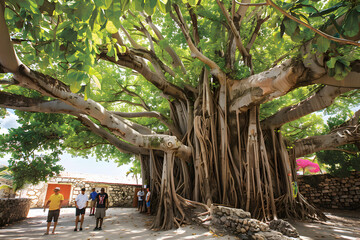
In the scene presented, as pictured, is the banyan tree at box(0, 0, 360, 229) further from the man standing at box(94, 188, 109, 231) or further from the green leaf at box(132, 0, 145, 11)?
the green leaf at box(132, 0, 145, 11)

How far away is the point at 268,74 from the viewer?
13.6 feet

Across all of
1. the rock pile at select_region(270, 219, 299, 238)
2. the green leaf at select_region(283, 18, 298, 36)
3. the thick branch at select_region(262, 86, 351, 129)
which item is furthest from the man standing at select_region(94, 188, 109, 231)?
the thick branch at select_region(262, 86, 351, 129)

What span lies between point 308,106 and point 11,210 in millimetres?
7418

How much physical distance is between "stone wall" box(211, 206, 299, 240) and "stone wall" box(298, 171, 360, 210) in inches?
285

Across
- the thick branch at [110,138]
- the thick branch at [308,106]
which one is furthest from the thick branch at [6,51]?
the thick branch at [308,106]

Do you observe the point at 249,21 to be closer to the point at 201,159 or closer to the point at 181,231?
the point at 201,159

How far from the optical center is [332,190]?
30.0ft

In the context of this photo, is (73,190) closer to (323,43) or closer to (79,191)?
(79,191)

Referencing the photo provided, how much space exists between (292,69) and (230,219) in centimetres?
277

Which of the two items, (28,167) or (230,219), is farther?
(28,167)

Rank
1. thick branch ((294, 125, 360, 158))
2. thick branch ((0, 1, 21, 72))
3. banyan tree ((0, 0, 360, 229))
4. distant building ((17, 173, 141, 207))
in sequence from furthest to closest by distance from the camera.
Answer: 1. distant building ((17, 173, 141, 207))
2. thick branch ((294, 125, 360, 158))
3. banyan tree ((0, 0, 360, 229))
4. thick branch ((0, 1, 21, 72))

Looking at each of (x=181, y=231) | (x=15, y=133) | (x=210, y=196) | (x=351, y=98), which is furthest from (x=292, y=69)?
(x=15, y=133)

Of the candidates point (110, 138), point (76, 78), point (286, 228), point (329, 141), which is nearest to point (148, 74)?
point (110, 138)

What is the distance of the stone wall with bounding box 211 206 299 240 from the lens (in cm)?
317
